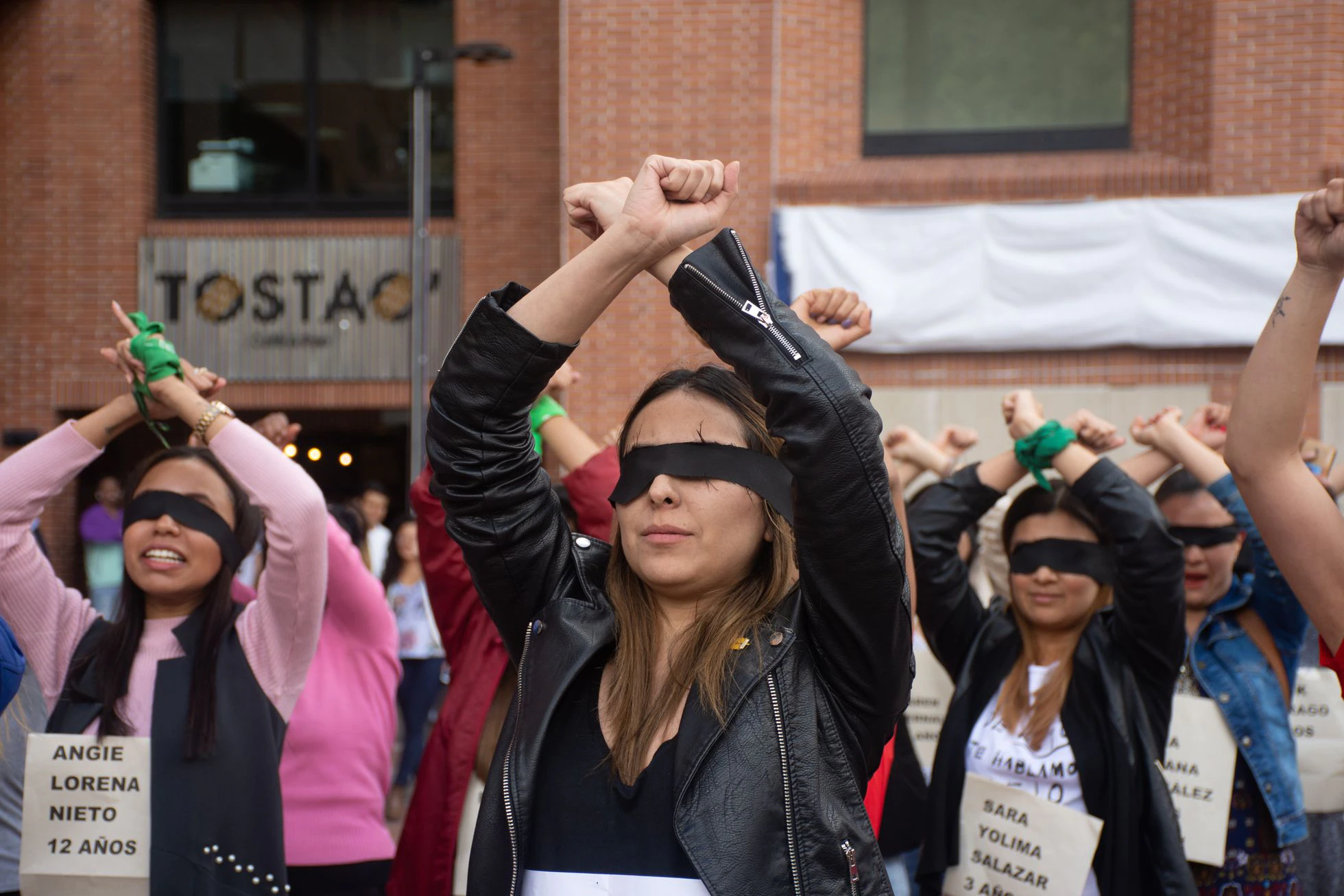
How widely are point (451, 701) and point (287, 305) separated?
37.5ft

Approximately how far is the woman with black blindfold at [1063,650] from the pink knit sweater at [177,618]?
1.67 meters

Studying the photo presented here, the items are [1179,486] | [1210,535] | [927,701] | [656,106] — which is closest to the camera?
[1210,535]

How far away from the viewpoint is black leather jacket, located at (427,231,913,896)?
6.16 ft

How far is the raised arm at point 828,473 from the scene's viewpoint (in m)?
1.89

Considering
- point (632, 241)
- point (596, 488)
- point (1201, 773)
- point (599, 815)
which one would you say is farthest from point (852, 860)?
point (1201, 773)

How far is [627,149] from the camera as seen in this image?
1175 cm

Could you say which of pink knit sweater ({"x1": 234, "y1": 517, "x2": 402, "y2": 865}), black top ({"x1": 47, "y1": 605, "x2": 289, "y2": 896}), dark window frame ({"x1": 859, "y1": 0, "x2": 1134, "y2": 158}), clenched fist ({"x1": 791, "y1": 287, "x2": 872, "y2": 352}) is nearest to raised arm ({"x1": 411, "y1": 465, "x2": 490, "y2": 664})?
pink knit sweater ({"x1": 234, "y1": 517, "x2": 402, "y2": 865})

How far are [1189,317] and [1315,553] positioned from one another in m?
9.52

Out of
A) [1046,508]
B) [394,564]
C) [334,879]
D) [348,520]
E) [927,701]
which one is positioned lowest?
[394,564]

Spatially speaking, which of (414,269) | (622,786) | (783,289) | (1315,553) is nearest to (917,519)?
(1315,553)

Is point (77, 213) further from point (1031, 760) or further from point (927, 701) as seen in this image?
point (1031, 760)

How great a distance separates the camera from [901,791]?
4.15m

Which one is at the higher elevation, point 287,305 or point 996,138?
point 996,138

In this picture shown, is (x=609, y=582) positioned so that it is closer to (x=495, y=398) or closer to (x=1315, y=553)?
(x=495, y=398)
